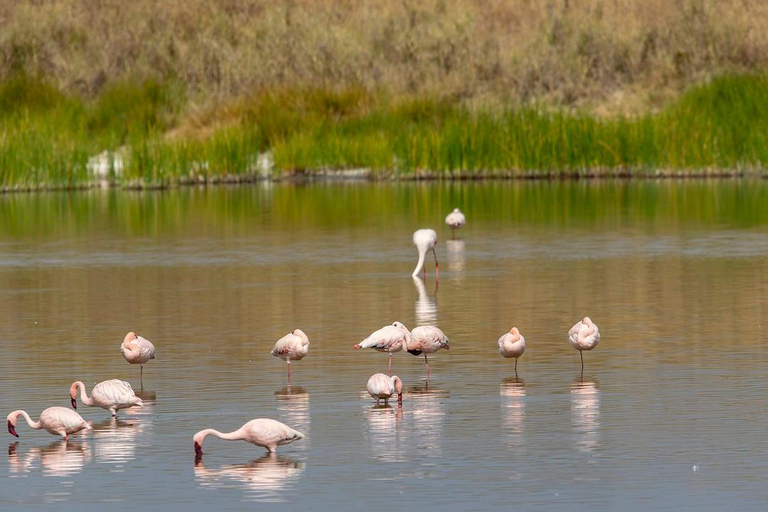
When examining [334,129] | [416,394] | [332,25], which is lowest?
[416,394]

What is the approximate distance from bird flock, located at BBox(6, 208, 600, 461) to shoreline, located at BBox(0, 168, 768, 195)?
2538 cm

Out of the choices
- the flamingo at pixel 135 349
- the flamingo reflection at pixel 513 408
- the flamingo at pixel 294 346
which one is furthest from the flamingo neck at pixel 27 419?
the flamingo reflection at pixel 513 408

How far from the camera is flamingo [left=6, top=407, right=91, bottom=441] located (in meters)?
10.7

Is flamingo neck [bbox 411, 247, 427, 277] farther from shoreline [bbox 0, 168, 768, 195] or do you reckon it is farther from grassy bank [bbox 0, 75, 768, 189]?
shoreline [bbox 0, 168, 768, 195]

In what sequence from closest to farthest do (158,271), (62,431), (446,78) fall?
(62,431)
(158,271)
(446,78)

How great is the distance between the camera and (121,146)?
4419 centimetres

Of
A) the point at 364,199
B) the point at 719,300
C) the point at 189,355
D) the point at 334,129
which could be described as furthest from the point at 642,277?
the point at 334,129

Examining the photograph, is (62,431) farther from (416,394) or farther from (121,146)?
(121,146)

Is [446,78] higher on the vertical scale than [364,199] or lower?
higher

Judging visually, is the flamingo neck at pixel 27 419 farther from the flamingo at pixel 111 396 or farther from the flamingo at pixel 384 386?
the flamingo at pixel 384 386

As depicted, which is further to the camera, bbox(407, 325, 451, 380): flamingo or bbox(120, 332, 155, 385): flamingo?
bbox(407, 325, 451, 380): flamingo

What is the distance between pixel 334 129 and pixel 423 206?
10.3m

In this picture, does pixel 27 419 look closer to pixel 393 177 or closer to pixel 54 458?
pixel 54 458

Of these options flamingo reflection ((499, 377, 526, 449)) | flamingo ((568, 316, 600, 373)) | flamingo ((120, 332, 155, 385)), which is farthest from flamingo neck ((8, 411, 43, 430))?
flamingo ((568, 316, 600, 373))
